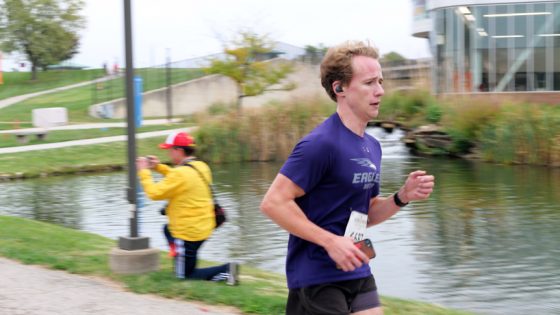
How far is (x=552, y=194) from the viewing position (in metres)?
17.7

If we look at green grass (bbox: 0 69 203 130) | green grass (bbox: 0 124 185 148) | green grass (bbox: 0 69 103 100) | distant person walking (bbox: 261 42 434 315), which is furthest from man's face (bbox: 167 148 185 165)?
green grass (bbox: 0 69 103 100)

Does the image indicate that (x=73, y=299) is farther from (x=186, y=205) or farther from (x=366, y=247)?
(x=366, y=247)

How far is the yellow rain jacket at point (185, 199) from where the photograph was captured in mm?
7698

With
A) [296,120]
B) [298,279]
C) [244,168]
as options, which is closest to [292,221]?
[298,279]

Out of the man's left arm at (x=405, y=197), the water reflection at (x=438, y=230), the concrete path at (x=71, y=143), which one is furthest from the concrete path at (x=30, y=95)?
the man's left arm at (x=405, y=197)

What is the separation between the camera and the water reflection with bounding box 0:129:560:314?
30.0ft

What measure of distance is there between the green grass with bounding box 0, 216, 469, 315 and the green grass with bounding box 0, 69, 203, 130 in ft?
107

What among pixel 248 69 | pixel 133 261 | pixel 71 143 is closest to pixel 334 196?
pixel 133 261

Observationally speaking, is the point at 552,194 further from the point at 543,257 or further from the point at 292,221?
the point at 292,221

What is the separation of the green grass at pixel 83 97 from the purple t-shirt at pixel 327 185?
39.7 m

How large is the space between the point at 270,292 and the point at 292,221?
3957 mm

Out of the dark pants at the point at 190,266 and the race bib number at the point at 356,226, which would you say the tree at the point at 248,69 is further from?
the race bib number at the point at 356,226

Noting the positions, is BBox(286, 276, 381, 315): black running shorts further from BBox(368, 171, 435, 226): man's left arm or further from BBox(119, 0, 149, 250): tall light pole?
BBox(119, 0, 149, 250): tall light pole

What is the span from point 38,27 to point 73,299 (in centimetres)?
5085
